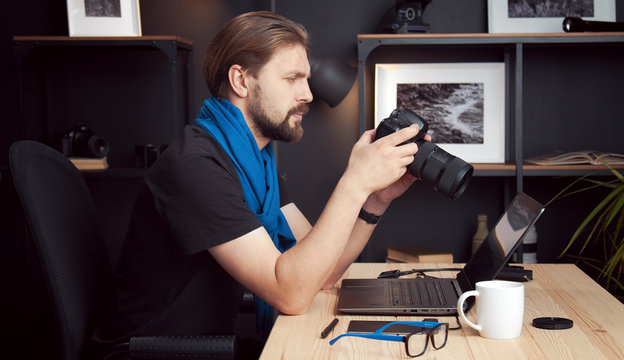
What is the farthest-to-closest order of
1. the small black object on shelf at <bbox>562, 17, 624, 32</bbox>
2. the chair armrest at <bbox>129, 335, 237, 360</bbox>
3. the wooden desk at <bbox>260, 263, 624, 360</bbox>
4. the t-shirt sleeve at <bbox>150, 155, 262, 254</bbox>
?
1. the small black object on shelf at <bbox>562, 17, 624, 32</bbox>
2. the t-shirt sleeve at <bbox>150, 155, 262, 254</bbox>
3. the chair armrest at <bbox>129, 335, 237, 360</bbox>
4. the wooden desk at <bbox>260, 263, 624, 360</bbox>

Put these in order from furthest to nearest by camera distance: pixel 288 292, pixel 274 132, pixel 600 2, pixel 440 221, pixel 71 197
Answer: pixel 440 221 → pixel 600 2 → pixel 274 132 → pixel 71 197 → pixel 288 292

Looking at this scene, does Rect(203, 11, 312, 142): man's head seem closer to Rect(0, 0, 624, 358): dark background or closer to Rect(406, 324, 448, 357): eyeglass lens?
Rect(406, 324, 448, 357): eyeglass lens

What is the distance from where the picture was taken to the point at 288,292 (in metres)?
1.14

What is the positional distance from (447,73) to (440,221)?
0.62 metres

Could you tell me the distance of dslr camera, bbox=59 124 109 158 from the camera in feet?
7.96

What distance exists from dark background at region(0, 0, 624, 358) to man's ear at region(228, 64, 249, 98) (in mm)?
1215

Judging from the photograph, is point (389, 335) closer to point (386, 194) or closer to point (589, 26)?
point (386, 194)

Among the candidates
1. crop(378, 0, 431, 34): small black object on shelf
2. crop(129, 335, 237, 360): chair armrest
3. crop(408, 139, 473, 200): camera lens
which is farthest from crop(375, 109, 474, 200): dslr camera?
crop(378, 0, 431, 34): small black object on shelf

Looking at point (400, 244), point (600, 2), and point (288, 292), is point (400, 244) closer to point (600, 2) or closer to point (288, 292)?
point (600, 2)

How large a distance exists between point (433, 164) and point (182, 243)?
492 mm

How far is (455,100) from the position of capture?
2566mm

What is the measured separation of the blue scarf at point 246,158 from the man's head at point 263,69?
52 mm

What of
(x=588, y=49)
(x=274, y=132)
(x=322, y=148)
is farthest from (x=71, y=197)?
(x=588, y=49)

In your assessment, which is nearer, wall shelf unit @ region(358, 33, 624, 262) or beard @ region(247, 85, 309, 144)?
beard @ region(247, 85, 309, 144)
